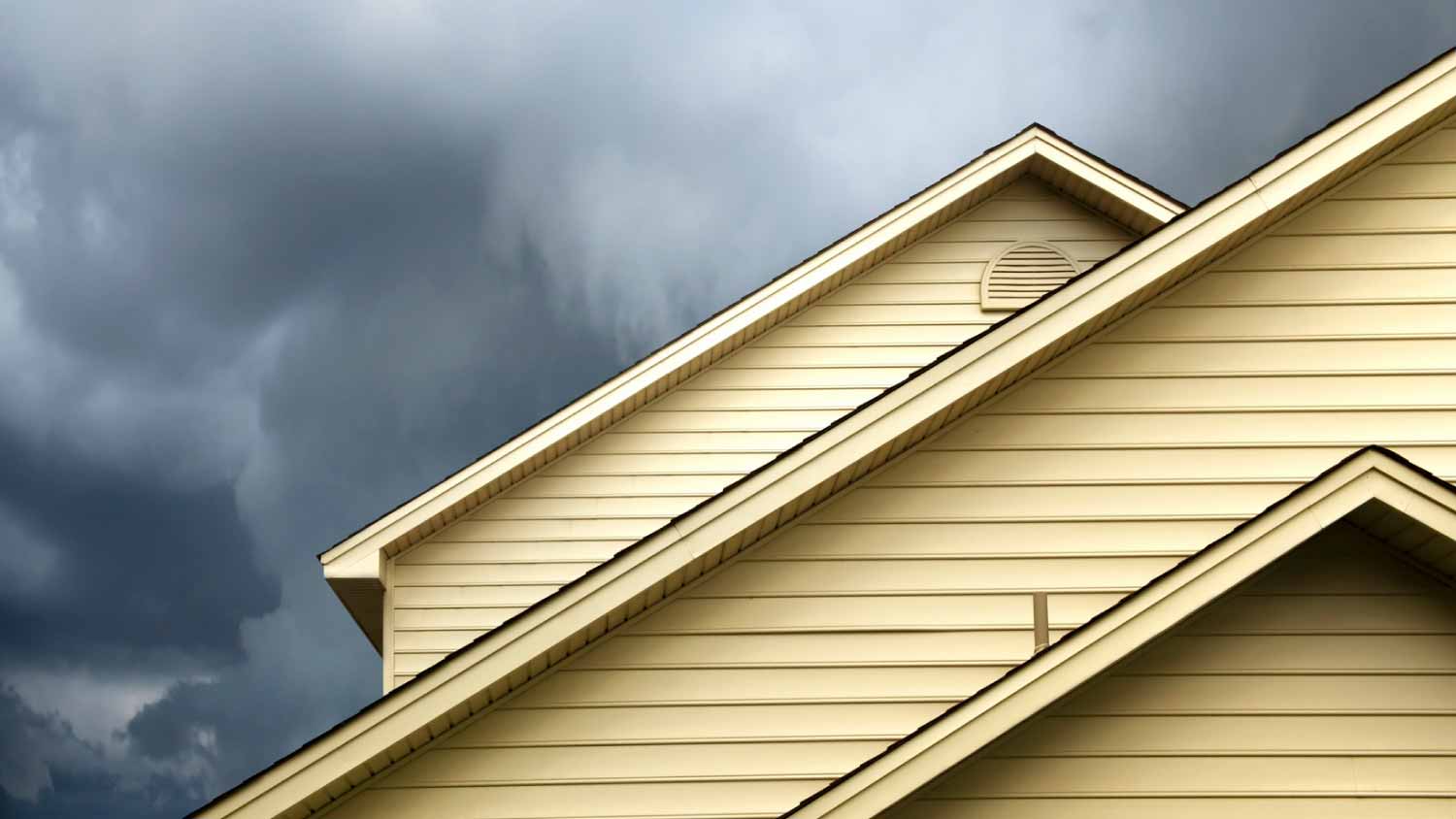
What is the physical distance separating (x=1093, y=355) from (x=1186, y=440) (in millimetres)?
723

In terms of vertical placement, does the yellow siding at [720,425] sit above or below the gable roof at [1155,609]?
above

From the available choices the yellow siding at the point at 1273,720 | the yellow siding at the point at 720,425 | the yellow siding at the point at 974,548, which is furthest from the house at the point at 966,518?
the yellow siding at the point at 720,425

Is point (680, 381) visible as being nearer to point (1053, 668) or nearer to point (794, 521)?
point (794, 521)

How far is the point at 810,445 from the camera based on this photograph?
6.52 metres

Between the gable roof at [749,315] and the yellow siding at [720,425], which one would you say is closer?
the gable roof at [749,315]

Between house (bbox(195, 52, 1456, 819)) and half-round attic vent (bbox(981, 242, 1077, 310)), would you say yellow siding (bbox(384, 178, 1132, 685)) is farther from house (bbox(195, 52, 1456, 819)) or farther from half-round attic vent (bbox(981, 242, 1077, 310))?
house (bbox(195, 52, 1456, 819))

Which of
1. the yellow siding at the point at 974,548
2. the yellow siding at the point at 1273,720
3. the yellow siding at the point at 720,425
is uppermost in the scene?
the yellow siding at the point at 720,425

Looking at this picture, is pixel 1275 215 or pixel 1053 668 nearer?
pixel 1053 668

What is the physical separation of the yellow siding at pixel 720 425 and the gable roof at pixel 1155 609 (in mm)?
6690

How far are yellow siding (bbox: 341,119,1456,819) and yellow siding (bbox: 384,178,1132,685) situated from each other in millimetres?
4576

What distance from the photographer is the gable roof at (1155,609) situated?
460cm

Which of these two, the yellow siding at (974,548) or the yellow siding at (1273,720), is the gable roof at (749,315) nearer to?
the yellow siding at (974,548)

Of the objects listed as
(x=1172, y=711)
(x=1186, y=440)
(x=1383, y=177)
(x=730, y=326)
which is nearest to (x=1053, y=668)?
(x=1172, y=711)

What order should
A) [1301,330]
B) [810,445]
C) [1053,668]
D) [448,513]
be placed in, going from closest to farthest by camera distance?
[1053,668], [810,445], [1301,330], [448,513]
